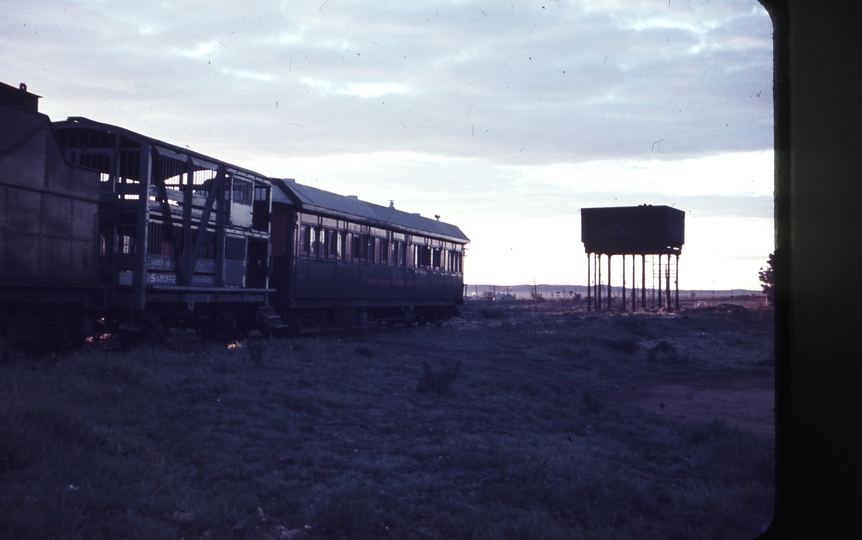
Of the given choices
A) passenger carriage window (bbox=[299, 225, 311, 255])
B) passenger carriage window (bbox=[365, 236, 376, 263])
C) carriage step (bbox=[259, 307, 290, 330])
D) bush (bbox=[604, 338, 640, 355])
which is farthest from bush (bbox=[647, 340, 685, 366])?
carriage step (bbox=[259, 307, 290, 330])

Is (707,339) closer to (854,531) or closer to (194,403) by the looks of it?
(194,403)

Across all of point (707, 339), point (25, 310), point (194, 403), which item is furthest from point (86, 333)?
point (707, 339)

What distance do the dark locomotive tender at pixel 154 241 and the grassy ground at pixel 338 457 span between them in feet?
3.81

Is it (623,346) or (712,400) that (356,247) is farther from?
(712,400)

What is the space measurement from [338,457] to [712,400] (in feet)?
31.3

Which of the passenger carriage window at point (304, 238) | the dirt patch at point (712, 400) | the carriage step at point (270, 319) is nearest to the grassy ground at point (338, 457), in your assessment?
the dirt patch at point (712, 400)

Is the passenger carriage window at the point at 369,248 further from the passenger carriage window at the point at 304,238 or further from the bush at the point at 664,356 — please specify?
the bush at the point at 664,356

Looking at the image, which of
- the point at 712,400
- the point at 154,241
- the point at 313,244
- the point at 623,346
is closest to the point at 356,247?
the point at 313,244

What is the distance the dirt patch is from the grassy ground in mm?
921

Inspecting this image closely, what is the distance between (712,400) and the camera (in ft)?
45.9

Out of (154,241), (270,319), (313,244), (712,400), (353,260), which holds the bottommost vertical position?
(712,400)

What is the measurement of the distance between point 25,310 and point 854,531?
11865 mm

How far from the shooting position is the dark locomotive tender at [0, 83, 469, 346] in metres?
10.7

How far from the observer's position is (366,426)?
9.13 metres
